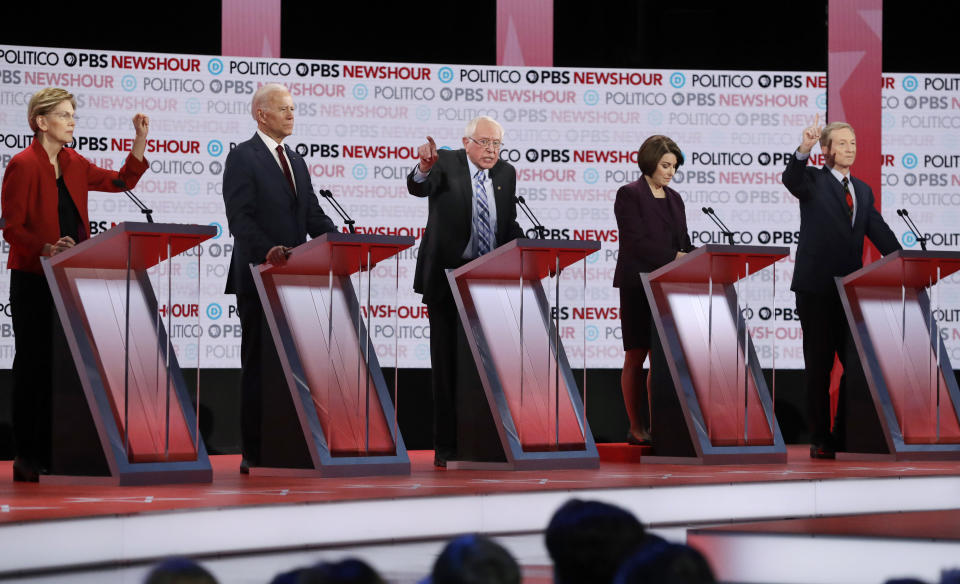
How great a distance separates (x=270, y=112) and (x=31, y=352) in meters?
1.26

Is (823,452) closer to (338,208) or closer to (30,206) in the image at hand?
(338,208)

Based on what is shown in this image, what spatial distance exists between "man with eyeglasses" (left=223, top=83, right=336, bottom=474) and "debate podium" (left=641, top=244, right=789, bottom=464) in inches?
61.3

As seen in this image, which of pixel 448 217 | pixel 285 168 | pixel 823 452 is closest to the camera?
pixel 285 168

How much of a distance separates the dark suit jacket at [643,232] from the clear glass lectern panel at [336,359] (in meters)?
1.71

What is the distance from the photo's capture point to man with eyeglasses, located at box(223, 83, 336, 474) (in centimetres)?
513

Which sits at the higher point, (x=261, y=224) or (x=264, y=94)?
(x=264, y=94)

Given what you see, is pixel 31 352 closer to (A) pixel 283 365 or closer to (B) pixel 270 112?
(A) pixel 283 365

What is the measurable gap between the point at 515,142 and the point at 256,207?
2693 mm

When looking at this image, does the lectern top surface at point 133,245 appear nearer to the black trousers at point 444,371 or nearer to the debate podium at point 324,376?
the debate podium at point 324,376

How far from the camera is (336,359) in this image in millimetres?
5117

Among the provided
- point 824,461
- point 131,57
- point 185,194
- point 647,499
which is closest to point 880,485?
point 647,499

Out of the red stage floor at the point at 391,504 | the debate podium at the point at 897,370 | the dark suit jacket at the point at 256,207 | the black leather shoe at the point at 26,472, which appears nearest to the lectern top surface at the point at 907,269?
the debate podium at the point at 897,370

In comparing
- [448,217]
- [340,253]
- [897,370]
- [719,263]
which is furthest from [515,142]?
[340,253]

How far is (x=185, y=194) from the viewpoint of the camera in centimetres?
729
